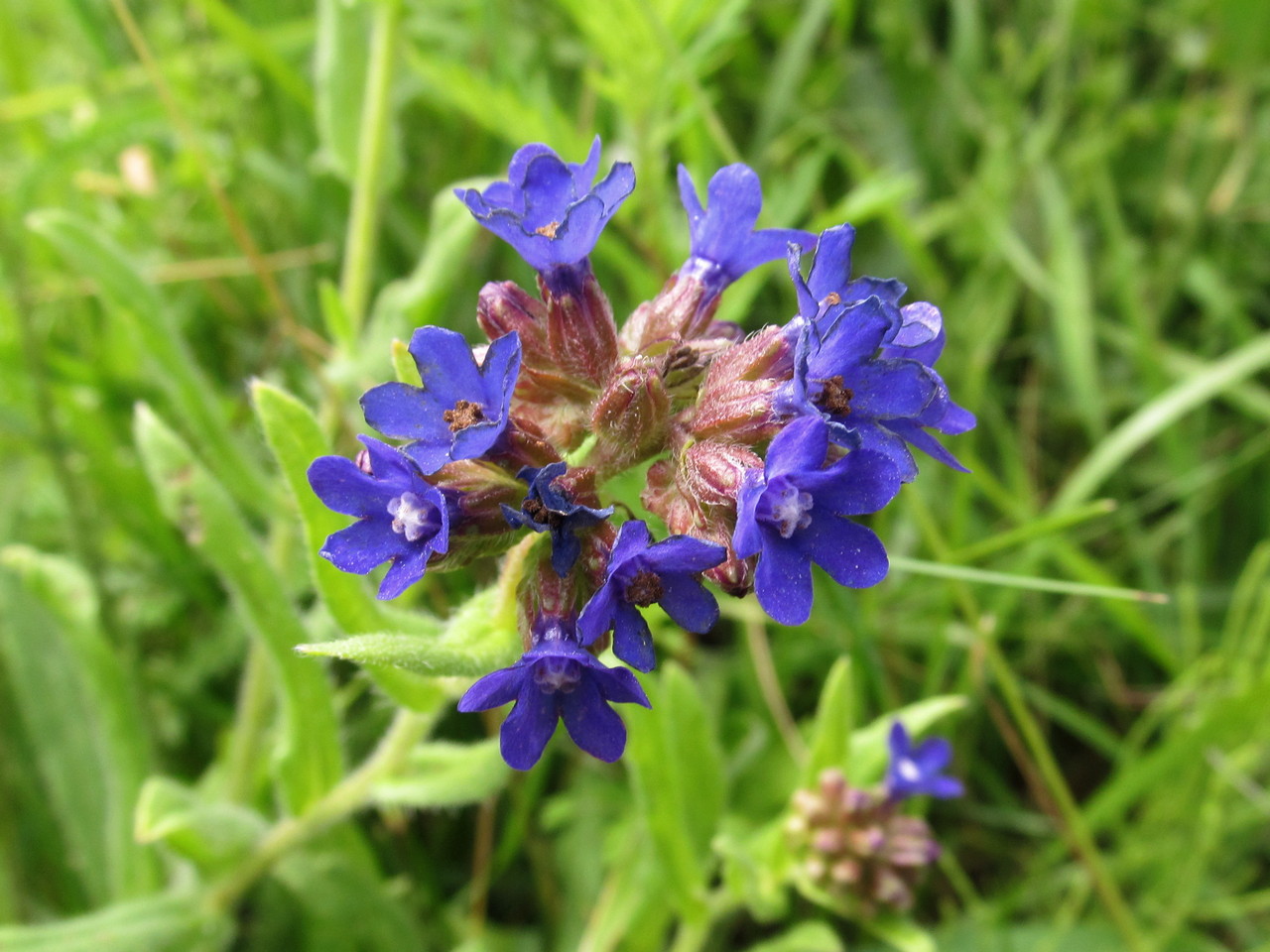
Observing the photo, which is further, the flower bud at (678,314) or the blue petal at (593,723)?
the flower bud at (678,314)

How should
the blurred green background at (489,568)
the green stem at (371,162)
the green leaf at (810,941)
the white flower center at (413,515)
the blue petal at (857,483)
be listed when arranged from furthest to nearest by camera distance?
the green stem at (371,162) < the blurred green background at (489,568) < the green leaf at (810,941) < the white flower center at (413,515) < the blue petal at (857,483)

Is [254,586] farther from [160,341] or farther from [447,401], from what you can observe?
[447,401]

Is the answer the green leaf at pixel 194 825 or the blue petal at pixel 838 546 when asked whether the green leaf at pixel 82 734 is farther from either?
the blue petal at pixel 838 546

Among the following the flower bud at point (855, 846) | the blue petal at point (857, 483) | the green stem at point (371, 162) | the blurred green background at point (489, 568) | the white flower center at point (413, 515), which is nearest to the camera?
the blue petal at point (857, 483)

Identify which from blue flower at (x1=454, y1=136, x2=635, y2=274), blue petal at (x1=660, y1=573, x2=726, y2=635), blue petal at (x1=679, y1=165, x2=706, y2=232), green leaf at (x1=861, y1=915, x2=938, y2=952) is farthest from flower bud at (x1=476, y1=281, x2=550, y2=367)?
green leaf at (x1=861, y1=915, x2=938, y2=952)

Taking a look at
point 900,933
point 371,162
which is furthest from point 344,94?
point 900,933

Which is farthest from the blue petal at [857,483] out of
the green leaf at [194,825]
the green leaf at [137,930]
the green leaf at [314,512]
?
the green leaf at [137,930]

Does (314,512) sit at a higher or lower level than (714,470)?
higher
